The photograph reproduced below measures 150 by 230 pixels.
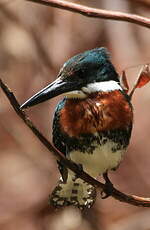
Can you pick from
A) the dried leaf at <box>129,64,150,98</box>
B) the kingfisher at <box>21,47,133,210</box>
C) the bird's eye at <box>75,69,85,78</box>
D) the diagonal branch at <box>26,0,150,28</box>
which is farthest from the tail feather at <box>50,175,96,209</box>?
the diagonal branch at <box>26,0,150,28</box>

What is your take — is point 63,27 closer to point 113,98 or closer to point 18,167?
point 18,167

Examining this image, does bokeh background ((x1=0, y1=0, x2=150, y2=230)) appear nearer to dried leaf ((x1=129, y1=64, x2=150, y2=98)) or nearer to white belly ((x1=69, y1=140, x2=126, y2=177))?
white belly ((x1=69, y1=140, x2=126, y2=177))

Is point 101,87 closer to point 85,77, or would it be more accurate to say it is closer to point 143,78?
point 85,77

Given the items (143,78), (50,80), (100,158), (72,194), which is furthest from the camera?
(50,80)

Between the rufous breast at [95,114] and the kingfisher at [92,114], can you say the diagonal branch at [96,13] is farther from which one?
the rufous breast at [95,114]

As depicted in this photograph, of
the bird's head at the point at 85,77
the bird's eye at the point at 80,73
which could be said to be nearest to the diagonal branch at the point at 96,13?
the bird's head at the point at 85,77

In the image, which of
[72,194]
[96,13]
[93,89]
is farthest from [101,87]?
[96,13]

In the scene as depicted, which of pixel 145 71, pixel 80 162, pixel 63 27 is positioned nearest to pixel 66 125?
pixel 80 162
